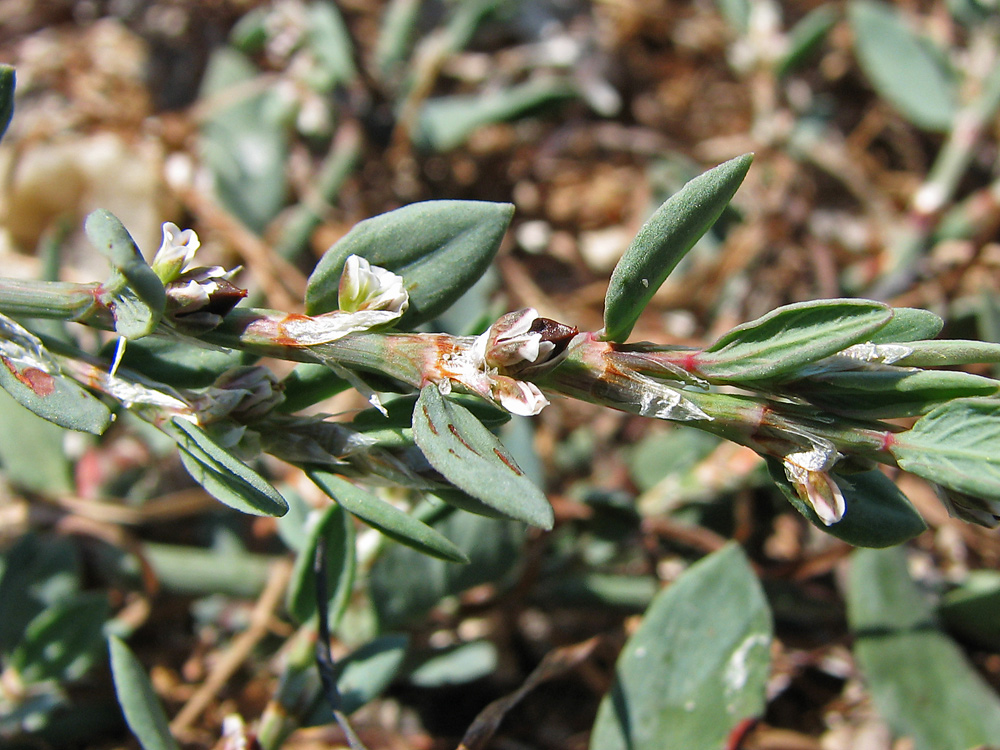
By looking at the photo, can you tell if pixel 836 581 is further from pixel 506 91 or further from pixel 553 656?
pixel 506 91

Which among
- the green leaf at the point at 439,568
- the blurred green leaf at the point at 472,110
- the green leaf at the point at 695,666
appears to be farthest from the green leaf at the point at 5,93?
the blurred green leaf at the point at 472,110

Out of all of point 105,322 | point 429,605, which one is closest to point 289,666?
point 429,605

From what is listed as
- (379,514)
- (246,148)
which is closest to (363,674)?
(379,514)

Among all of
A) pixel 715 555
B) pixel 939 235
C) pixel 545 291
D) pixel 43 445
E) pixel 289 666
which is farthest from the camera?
pixel 545 291

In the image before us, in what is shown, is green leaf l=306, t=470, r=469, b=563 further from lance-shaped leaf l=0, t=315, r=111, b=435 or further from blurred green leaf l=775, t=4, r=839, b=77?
blurred green leaf l=775, t=4, r=839, b=77

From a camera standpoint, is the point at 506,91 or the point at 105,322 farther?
the point at 506,91

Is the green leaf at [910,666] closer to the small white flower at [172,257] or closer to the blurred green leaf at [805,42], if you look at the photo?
the small white flower at [172,257]

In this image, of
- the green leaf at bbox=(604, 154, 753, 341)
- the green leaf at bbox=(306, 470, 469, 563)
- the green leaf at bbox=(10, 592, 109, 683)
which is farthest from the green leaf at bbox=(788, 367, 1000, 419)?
the green leaf at bbox=(10, 592, 109, 683)
